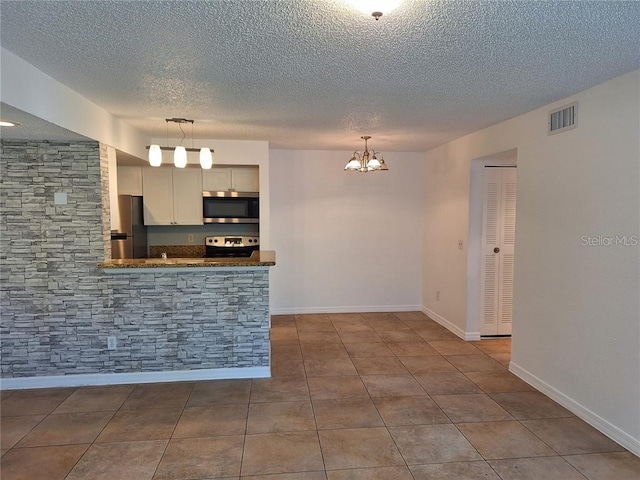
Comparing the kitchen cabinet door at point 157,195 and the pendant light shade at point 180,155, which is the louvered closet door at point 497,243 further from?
the kitchen cabinet door at point 157,195

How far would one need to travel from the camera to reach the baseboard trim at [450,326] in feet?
15.5

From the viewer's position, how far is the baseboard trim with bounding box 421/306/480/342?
15.5ft

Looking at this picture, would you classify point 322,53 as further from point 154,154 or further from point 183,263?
point 183,263

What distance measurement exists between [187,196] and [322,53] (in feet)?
11.9

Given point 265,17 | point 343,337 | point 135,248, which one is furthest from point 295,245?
point 265,17

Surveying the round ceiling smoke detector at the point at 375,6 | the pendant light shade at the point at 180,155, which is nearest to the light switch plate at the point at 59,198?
the pendant light shade at the point at 180,155

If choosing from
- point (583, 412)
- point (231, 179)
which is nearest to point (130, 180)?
point (231, 179)

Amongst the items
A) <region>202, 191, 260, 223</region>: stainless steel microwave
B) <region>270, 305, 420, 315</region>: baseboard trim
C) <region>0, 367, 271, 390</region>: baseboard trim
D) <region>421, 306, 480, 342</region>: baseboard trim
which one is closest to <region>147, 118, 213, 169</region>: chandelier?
<region>202, 191, 260, 223</region>: stainless steel microwave

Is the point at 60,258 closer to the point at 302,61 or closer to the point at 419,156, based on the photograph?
the point at 302,61

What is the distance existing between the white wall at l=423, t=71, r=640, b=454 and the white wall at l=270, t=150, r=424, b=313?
198 centimetres

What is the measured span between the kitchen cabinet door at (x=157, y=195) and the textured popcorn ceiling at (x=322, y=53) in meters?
1.84

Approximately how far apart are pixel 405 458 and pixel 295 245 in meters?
3.64

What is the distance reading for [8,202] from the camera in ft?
10.9

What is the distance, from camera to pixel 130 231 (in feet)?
16.0
